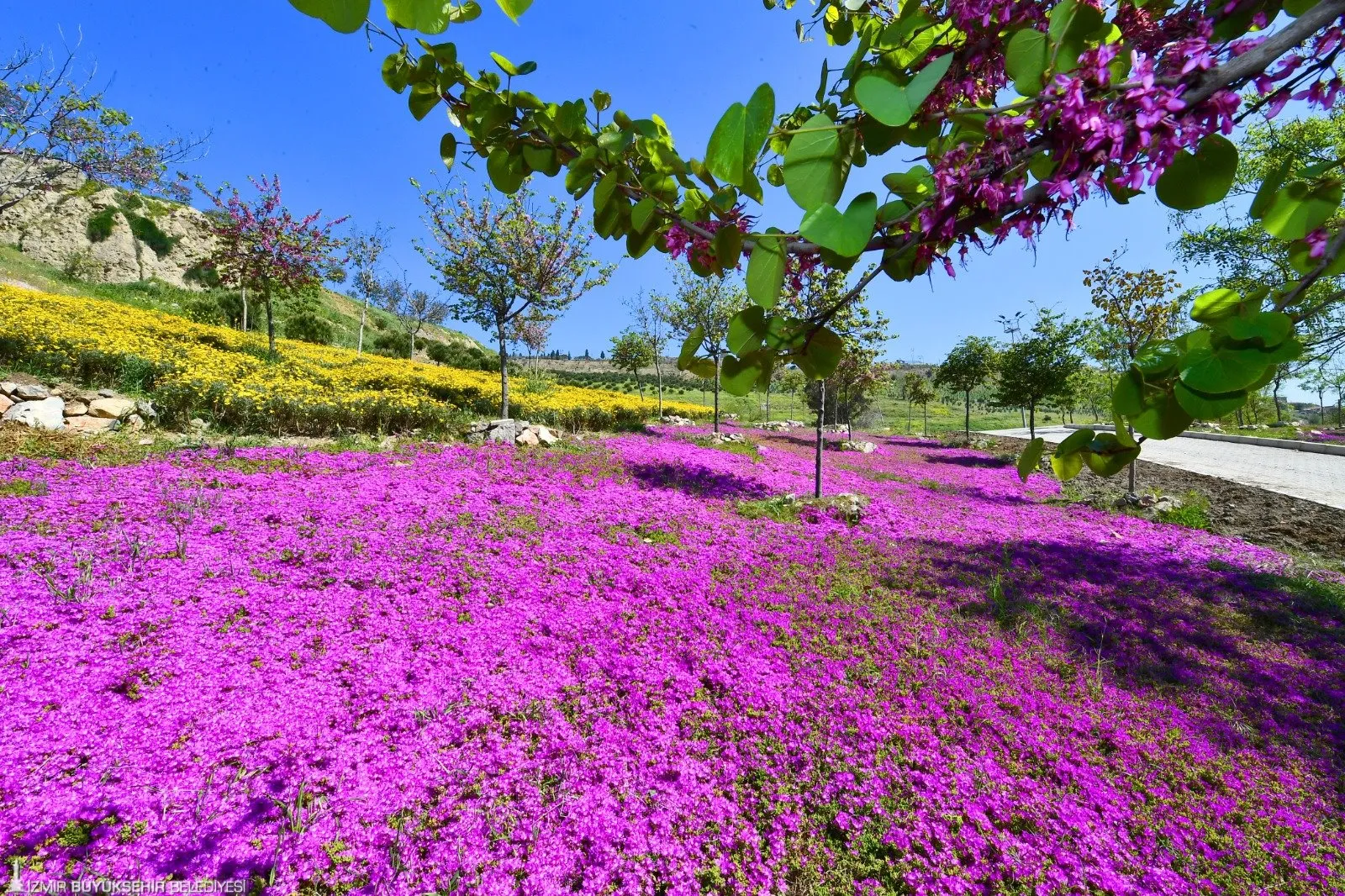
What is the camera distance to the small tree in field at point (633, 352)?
2868 cm

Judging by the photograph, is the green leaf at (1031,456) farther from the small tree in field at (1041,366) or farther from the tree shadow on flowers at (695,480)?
the small tree in field at (1041,366)

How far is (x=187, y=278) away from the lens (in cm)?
3306

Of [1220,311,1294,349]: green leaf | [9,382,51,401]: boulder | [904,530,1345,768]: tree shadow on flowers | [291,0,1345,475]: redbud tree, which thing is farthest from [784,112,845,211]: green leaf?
[9,382,51,401]: boulder

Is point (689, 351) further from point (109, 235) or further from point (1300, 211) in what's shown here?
point (109, 235)

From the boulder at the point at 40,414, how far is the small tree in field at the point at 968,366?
31.0m

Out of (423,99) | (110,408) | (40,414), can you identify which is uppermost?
(423,99)

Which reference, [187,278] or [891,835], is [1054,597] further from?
[187,278]

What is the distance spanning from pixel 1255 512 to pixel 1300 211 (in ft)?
51.7

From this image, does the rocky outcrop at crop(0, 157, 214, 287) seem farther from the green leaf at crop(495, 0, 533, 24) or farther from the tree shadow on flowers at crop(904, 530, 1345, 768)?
the tree shadow on flowers at crop(904, 530, 1345, 768)

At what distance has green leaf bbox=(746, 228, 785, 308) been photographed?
0.70m

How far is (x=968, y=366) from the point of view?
26438mm

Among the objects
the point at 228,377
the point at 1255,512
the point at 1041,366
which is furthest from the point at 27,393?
the point at 1041,366

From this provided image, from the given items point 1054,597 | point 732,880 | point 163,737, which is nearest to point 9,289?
point 163,737

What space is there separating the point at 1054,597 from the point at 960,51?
21.8 feet
